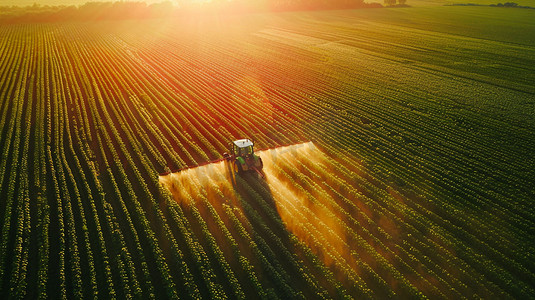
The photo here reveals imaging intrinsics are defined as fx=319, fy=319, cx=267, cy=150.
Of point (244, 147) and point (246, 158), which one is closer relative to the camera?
point (244, 147)

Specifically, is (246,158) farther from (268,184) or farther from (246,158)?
(268,184)

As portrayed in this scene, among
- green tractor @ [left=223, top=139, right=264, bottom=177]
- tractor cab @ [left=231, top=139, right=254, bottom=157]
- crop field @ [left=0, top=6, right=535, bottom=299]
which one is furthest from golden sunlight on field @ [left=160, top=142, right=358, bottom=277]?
tractor cab @ [left=231, top=139, right=254, bottom=157]

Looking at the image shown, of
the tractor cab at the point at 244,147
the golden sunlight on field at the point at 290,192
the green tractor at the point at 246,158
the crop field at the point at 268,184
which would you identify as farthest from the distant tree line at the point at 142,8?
the green tractor at the point at 246,158

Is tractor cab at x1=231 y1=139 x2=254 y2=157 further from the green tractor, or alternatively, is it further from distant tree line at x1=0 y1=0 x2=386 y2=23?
distant tree line at x1=0 y1=0 x2=386 y2=23

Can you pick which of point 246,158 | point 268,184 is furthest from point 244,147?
point 268,184

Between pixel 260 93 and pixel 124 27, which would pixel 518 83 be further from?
pixel 124 27

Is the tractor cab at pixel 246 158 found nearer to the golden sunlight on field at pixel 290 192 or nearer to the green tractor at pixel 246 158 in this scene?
the green tractor at pixel 246 158

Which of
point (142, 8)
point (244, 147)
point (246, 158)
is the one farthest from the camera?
point (142, 8)

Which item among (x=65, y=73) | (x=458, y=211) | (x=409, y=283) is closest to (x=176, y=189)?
(x=409, y=283)
